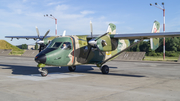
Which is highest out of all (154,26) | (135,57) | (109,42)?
(154,26)

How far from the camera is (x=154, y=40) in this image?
19469 mm

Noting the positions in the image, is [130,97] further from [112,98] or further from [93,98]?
[93,98]

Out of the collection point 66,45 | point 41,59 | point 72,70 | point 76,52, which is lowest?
point 72,70

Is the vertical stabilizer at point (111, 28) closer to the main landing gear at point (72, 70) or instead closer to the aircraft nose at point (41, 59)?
the main landing gear at point (72, 70)

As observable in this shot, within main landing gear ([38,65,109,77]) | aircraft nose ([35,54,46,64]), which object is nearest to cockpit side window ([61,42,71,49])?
aircraft nose ([35,54,46,64])

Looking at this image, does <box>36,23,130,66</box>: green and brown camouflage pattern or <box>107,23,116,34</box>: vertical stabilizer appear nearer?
<box>36,23,130,66</box>: green and brown camouflage pattern

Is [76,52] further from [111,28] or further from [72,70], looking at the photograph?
[111,28]

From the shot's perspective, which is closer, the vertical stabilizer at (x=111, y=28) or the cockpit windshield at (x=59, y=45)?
the cockpit windshield at (x=59, y=45)

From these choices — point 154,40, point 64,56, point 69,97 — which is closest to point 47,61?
point 64,56

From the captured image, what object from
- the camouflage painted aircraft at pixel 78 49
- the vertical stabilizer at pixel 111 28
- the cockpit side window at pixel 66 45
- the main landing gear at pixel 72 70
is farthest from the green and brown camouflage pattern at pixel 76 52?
the vertical stabilizer at pixel 111 28

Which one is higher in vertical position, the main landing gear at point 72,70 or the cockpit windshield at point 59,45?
the cockpit windshield at point 59,45

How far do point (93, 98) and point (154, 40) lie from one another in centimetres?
1428

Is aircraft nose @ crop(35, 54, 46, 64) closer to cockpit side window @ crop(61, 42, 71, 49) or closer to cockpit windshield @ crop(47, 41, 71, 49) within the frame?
cockpit windshield @ crop(47, 41, 71, 49)

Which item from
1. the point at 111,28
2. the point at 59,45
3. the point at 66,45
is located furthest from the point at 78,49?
the point at 111,28
